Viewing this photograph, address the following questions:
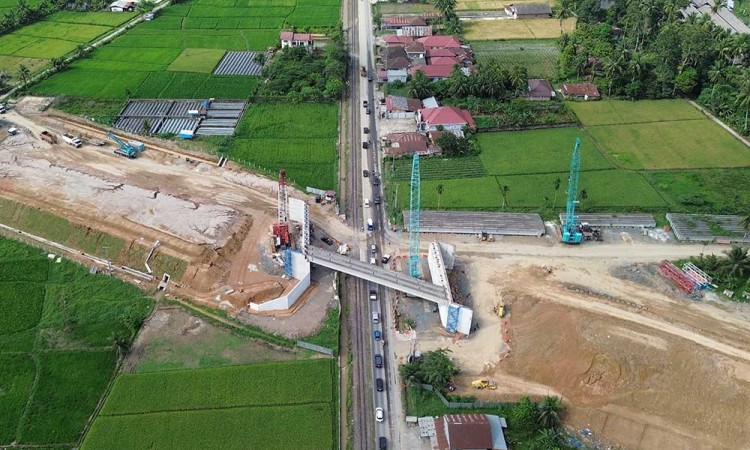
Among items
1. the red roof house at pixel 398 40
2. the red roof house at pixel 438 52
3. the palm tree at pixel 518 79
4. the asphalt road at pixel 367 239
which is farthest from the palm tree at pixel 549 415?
the red roof house at pixel 398 40

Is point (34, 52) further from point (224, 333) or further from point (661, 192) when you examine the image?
point (661, 192)

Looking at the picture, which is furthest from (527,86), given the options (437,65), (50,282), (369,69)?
(50,282)

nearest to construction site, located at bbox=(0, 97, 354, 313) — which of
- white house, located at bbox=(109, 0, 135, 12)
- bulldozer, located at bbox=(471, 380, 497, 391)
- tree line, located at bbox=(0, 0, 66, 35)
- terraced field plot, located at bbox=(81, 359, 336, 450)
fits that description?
terraced field plot, located at bbox=(81, 359, 336, 450)

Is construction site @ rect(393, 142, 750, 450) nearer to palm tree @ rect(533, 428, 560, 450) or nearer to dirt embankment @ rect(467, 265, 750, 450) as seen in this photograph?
dirt embankment @ rect(467, 265, 750, 450)

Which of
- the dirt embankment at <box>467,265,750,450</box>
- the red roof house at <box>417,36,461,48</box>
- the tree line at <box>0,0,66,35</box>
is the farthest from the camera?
the tree line at <box>0,0,66,35</box>

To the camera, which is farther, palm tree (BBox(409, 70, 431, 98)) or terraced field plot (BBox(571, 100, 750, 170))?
palm tree (BBox(409, 70, 431, 98))

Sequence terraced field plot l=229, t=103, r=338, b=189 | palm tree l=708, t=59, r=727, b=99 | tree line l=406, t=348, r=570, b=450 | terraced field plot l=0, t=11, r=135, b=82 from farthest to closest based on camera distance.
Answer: terraced field plot l=0, t=11, r=135, b=82 < palm tree l=708, t=59, r=727, b=99 < terraced field plot l=229, t=103, r=338, b=189 < tree line l=406, t=348, r=570, b=450

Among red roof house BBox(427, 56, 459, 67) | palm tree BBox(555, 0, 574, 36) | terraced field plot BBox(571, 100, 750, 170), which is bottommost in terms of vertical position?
terraced field plot BBox(571, 100, 750, 170)
